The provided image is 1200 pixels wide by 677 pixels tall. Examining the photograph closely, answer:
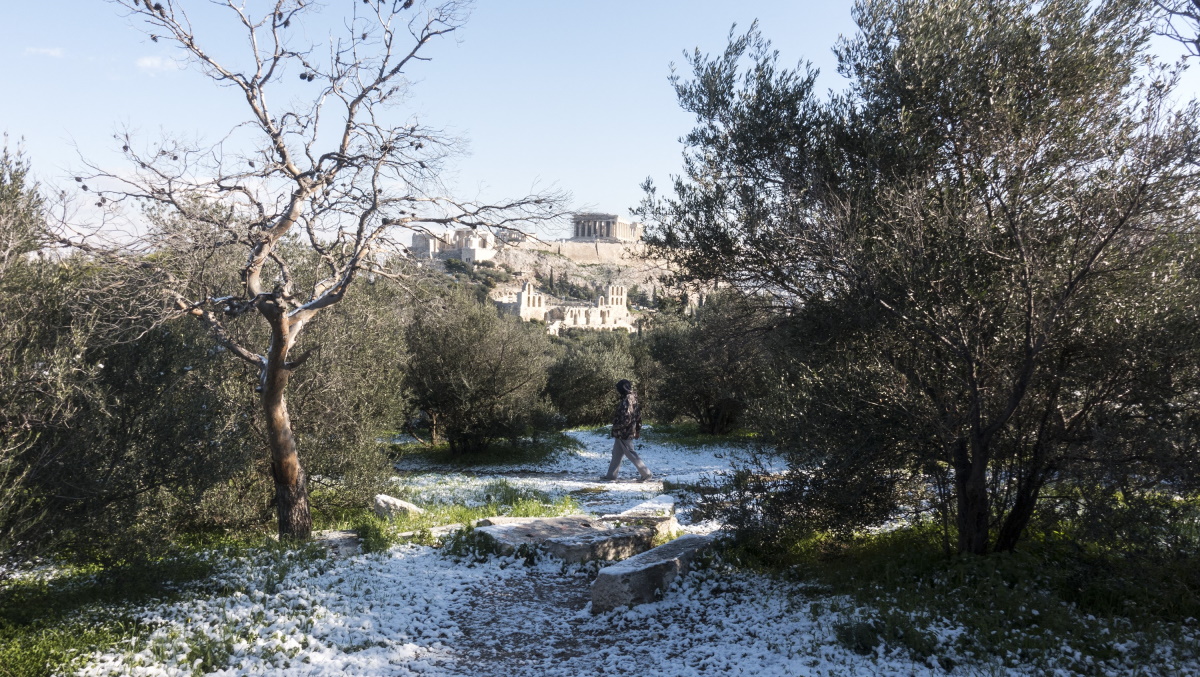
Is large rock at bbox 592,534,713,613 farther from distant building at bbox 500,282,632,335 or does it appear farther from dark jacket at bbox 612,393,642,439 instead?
distant building at bbox 500,282,632,335

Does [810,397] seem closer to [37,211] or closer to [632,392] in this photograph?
[37,211]

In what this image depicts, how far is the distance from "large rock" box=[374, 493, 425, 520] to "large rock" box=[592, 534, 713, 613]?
4.71 metres

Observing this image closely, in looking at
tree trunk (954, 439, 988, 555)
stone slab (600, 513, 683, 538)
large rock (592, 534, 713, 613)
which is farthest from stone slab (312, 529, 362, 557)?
tree trunk (954, 439, 988, 555)

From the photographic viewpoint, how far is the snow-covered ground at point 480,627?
5.56 meters

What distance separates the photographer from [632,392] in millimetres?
16859

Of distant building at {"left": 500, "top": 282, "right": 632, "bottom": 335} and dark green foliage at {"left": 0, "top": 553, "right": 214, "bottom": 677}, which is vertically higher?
distant building at {"left": 500, "top": 282, "right": 632, "bottom": 335}

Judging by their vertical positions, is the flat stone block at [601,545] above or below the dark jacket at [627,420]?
below

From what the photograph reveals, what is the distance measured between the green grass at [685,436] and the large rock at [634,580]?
1400 cm

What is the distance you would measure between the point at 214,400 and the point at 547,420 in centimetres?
1547

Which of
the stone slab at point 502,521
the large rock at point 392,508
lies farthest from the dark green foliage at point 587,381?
the stone slab at point 502,521

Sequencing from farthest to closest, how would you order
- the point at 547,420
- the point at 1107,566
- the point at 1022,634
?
the point at 547,420
the point at 1107,566
the point at 1022,634

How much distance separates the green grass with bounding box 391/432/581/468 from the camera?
819 inches

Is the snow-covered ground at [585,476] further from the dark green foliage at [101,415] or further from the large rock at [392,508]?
the dark green foliage at [101,415]

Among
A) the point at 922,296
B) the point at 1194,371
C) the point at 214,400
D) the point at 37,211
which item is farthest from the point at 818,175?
the point at 37,211
